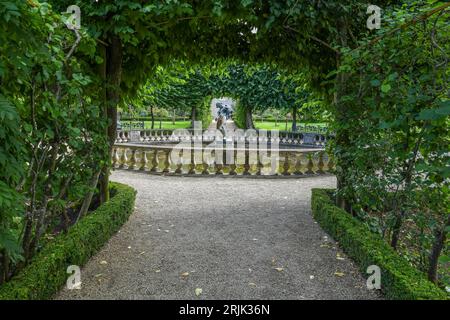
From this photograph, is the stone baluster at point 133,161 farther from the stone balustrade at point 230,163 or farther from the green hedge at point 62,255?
the green hedge at point 62,255

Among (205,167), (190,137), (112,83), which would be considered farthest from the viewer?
(190,137)

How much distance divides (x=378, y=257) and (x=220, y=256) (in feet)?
7.07

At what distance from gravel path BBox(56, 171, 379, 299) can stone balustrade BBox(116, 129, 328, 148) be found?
1681 centimetres

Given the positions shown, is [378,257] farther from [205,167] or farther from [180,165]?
[180,165]

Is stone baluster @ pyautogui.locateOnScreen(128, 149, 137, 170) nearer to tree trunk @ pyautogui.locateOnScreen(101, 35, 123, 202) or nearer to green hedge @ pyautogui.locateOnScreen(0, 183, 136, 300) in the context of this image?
tree trunk @ pyautogui.locateOnScreen(101, 35, 123, 202)

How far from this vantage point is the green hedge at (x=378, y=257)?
10.3 ft

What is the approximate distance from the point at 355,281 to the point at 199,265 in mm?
2039

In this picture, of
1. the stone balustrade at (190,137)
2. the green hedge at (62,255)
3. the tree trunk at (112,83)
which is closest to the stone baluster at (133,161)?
the tree trunk at (112,83)

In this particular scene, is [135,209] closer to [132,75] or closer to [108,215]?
[108,215]

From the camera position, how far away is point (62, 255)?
3.73 m

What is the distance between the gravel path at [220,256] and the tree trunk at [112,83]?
1.09 m

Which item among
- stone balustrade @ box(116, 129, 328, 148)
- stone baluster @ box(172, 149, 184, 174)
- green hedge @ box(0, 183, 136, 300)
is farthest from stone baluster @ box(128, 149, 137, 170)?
stone balustrade @ box(116, 129, 328, 148)

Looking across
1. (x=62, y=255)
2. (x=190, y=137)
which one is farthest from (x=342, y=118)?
(x=190, y=137)

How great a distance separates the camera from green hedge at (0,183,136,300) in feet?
10.0
